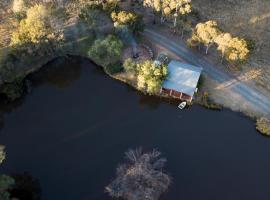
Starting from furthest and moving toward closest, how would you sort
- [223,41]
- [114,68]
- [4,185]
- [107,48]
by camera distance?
1. [114,68]
2. [107,48]
3. [223,41]
4. [4,185]

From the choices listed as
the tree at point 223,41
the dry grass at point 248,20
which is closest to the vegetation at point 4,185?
the tree at point 223,41

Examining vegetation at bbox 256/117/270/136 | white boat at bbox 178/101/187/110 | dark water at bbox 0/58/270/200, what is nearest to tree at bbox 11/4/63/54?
dark water at bbox 0/58/270/200

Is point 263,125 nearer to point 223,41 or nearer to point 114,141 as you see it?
point 223,41

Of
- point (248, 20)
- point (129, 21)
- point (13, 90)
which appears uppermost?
point (248, 20)

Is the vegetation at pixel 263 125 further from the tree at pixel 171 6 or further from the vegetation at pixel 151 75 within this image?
the tree at pixel 171 6

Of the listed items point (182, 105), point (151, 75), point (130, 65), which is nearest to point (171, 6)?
point (130, 65)

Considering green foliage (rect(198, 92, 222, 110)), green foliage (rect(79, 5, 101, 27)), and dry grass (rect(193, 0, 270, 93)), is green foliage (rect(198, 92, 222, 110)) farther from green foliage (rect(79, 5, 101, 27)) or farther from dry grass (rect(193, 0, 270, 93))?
green foliage (rect(79, 5, 101, 27))

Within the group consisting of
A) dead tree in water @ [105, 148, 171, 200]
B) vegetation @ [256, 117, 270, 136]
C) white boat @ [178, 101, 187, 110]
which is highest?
vegetation @ [256, 117, 270, 136]
